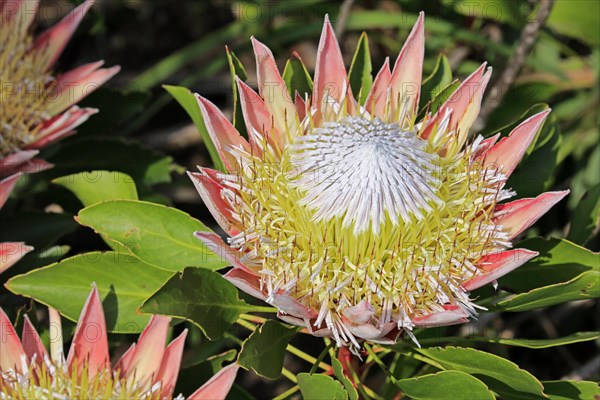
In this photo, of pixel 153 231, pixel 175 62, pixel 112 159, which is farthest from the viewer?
pixel 175 62

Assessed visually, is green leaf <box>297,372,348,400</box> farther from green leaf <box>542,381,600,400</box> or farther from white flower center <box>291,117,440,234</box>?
green leaf <box>542,381,600,400</box>

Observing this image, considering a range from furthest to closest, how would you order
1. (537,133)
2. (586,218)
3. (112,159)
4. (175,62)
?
(175,62)
(112,159)
(586,218)
(537,133)

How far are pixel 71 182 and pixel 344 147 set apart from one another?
2.83 feet

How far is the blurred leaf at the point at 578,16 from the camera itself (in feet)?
10.8

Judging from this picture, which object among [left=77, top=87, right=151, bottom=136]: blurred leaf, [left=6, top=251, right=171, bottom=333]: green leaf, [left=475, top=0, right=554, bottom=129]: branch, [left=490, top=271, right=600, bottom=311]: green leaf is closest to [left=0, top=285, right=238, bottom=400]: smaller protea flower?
[left=6, top=251, right=171, bottom=333]: green leaf

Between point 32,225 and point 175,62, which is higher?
point 175,62

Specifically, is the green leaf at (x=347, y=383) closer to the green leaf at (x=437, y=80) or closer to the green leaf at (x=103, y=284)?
the green leaf at (x=103, y=284)

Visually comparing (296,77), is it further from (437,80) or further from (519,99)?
(519,99)

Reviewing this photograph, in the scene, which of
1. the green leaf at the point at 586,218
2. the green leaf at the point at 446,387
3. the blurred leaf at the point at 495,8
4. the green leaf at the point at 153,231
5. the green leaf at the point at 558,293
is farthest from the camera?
the blurred leaf at the point at 495,8

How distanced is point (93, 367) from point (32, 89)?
0.94m

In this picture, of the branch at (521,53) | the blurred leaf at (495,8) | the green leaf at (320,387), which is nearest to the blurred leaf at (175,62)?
the blurred leaf at (495,8)

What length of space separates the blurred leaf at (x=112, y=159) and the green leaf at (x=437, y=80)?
887mm

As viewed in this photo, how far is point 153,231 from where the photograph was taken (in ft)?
6.64

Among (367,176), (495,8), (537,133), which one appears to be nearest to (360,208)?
(367,176)
